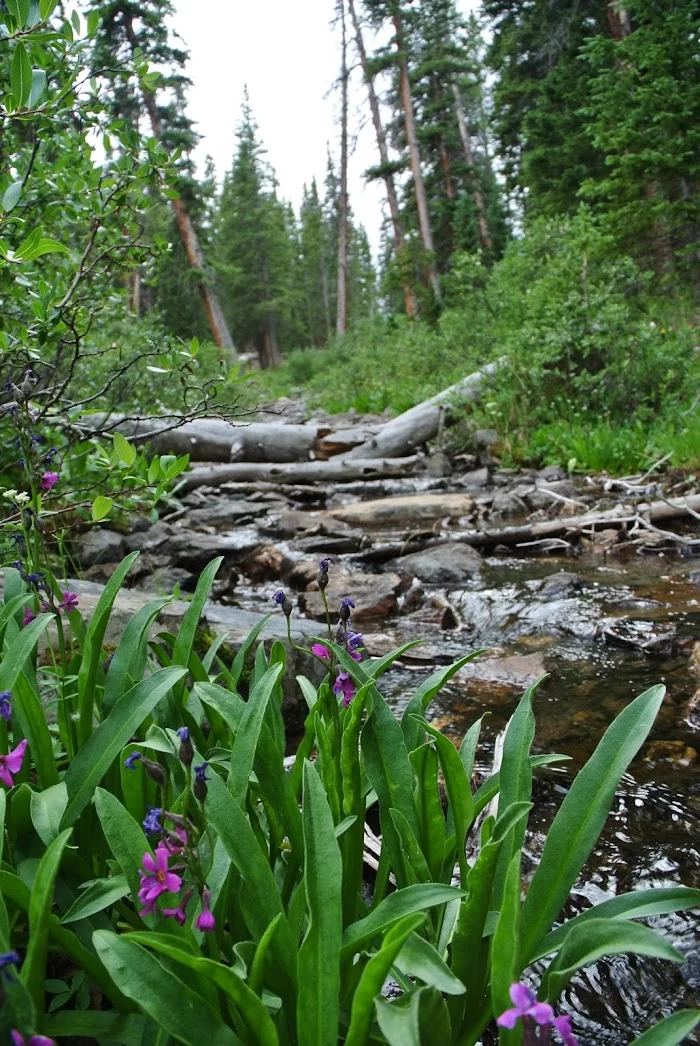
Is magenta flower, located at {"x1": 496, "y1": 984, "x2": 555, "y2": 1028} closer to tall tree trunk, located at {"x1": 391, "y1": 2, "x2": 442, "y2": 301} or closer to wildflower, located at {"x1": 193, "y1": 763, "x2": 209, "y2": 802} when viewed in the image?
wildflower, located at {"x1": 193, "y1": 763, "x2": 209, "y2": 802}

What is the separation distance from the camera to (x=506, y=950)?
996 mm

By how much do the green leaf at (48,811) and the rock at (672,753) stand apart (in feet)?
7.07

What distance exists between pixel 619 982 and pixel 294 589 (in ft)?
14.9

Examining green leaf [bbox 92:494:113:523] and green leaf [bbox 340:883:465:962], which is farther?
green leaf [bbox 92:494:113:523]

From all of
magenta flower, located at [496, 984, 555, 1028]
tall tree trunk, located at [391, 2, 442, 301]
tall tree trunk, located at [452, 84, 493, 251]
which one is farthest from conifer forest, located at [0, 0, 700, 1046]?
tall tree trunk, located at [452, 84, 493, 251]

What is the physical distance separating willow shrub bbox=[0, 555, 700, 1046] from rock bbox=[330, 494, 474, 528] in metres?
6.74

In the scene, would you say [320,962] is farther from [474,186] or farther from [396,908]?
[474,186]

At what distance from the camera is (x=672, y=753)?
2.73m

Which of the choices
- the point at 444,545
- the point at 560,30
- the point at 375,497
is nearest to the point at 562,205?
the point at 560,30

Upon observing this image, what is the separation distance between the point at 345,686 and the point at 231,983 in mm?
660

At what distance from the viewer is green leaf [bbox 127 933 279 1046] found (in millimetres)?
966

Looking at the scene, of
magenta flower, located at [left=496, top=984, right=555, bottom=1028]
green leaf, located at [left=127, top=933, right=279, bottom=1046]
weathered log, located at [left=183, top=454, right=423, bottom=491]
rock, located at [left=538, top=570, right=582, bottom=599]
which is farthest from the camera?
weathered log, located at [left=183, top=454, right=423, bottom=491]

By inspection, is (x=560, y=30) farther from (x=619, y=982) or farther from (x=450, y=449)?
(x=619, y=982)

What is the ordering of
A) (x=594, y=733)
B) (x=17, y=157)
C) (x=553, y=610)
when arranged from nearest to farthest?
(x=594, y=733)
(x=17, y=157)
(x=553, y=610)
